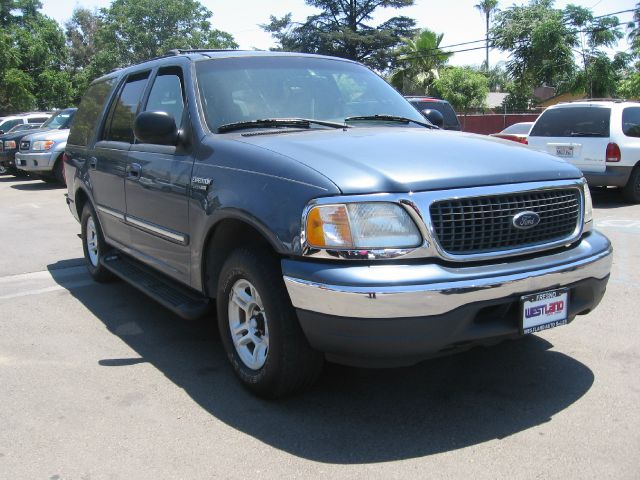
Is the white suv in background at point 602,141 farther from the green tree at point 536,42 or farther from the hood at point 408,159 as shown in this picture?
the green tree at point 536,42

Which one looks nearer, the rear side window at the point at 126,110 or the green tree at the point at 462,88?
the rear side window at the point at 126,110

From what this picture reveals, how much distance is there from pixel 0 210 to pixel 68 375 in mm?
8864

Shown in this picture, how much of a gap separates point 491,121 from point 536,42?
5683 mm

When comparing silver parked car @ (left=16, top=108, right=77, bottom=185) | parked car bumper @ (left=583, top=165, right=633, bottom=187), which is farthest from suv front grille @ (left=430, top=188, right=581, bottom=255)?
silver parked car @ (left=16, top=108, right=77, bottom=185)

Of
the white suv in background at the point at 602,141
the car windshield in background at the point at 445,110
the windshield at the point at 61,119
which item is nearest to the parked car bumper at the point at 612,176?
the white suv in background at the point at 602,141

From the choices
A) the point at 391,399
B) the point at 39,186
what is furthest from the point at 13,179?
the point at 391,399

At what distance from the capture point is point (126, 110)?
5.28m

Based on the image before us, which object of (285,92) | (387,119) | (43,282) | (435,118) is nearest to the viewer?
(285,92)

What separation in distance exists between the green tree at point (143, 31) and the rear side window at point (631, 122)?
51.1m

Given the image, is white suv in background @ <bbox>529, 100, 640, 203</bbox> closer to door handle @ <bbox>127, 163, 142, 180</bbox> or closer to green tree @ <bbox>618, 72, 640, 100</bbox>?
door handle @ <bbox>127, 163, 142, 180</bbox>

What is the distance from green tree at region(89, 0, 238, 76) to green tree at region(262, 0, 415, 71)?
518 inches

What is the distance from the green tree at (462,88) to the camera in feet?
128

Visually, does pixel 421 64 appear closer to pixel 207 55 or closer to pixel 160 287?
pixel 207 55

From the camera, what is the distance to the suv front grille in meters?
3.05
